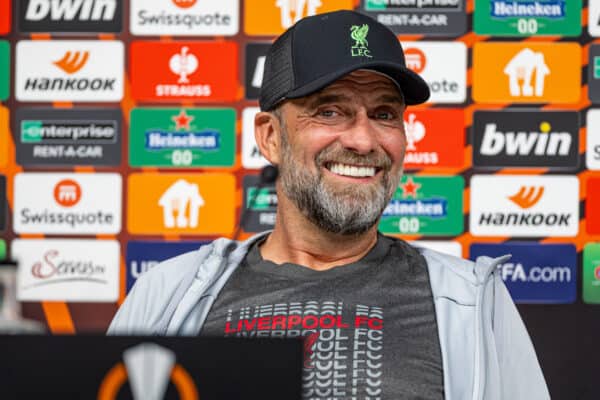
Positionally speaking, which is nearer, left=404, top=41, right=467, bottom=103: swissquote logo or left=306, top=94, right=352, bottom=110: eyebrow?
left=306, top=94, right=352, bottom=110: eyebrow

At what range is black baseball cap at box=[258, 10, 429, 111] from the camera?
120 cm

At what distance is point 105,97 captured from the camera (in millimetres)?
1895

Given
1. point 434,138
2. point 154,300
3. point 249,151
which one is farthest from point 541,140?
point 154,300

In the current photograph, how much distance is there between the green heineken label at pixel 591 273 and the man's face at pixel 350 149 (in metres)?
0.78

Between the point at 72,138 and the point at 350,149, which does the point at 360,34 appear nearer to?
the point at 350,149

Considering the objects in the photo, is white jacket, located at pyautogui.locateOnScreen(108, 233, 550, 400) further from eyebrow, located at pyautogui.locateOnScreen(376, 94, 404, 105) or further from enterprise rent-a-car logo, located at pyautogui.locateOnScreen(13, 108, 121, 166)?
enterprise rent-a-car logo, located at pyautogui.locateOnScreen(13, 108, 121, 166)

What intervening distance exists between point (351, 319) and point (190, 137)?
84 centimetres

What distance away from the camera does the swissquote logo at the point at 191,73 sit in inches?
73.9

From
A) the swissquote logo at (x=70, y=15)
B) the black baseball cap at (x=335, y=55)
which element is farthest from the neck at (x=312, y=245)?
the swissquote logo at (x=70, y=15)

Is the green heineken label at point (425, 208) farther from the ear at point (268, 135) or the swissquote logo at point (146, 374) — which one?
the swissquote logo at point (146, 374)

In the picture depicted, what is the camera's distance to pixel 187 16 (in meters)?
1.87

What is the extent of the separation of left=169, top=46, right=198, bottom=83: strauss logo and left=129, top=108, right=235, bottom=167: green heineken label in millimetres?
85

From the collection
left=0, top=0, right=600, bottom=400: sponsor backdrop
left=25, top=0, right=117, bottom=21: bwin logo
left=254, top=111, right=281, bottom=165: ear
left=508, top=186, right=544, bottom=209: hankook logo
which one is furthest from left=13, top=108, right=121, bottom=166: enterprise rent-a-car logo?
left=508, top=186, right=544, bottom=209: hankook logo

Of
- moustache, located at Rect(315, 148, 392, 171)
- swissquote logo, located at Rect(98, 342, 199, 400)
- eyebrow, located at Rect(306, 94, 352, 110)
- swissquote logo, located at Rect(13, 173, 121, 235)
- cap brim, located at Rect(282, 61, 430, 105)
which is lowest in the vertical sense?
swissquote logo, located at Rect(98, 342, 199, 400)
